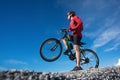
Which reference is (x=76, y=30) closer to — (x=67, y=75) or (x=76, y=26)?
(x=76, y=26)

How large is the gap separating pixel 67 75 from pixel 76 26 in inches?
146

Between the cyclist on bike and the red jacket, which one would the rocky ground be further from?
the red jacket

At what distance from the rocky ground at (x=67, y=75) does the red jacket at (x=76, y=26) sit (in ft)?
8.11

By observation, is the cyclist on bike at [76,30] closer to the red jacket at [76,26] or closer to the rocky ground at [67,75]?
the red jacket at [76,26]

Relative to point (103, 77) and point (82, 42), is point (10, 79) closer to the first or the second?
point (103, 77)

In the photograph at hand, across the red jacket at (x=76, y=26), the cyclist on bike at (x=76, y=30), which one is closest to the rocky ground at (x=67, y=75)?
the cyclist on bike at (x=76, y=30)

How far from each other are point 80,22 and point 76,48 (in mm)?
1381

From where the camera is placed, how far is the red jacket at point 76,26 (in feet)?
47.3

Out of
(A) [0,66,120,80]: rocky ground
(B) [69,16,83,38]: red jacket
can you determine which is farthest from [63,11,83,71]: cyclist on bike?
(A) [0,66,120,80]: rocky ground

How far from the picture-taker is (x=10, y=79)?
10141 mm

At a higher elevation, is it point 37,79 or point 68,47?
point 68,47

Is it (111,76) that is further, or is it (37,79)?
(111,76)

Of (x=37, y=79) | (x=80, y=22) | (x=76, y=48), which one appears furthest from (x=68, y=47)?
(x=37, y=79)

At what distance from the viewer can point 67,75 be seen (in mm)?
11375
